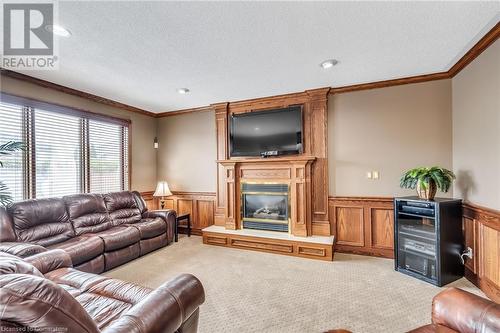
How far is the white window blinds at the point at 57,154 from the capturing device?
3406 millimetres

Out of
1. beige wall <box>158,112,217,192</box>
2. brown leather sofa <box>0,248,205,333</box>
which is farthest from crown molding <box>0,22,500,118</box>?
brown leather sofa <box>0,248,205,333</box>

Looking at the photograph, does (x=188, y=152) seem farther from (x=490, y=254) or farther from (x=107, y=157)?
(x=490, y=254)

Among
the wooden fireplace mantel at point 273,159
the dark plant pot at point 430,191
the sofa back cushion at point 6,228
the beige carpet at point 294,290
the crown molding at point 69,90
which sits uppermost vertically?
the crown molding at point 69,90

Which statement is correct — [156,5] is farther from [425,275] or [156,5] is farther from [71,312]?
[425,275]

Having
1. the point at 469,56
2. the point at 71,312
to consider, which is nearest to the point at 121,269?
the point at 71,312

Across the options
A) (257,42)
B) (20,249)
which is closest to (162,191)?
(20,249)

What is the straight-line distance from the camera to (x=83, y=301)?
5.42 feet

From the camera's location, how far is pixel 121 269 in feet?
10.6

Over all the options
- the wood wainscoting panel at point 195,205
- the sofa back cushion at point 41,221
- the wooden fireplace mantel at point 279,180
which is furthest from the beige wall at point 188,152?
the sofa back cushion at point 41,221

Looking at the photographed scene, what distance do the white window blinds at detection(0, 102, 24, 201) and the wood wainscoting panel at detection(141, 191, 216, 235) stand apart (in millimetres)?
2092

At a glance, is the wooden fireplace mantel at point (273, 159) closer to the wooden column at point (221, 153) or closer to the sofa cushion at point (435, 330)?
the wooden column at point (221, 153)

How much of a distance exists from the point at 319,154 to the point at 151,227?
2.99m

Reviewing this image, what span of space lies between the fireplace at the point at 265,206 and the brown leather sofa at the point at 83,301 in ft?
8.84

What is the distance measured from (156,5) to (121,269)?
10.4ft
